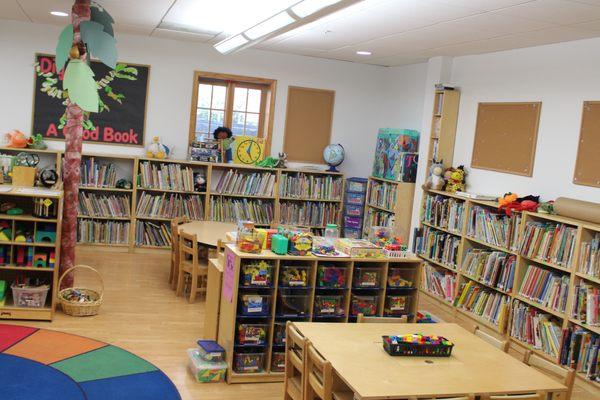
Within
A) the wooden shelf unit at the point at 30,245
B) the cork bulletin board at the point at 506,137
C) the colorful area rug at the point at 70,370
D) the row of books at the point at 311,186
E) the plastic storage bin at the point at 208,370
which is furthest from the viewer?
the row of books at the point at 311,186

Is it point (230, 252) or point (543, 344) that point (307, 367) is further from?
point (543, 344)

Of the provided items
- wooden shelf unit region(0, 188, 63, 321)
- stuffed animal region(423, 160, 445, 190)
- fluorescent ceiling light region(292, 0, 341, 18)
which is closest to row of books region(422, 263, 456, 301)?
stuffed animal region(423, 160, 445, 190)

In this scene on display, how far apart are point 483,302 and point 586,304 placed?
150 centimetres

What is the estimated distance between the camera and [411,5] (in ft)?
17.3

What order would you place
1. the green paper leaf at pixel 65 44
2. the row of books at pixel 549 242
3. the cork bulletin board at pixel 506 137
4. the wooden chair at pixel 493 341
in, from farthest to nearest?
1. the cork bulletin board at pixel 506 137
2. the green paper leaf at pixel 65 44
3. the row of books at pixel 549 242
4. the wooden chair at pixel 493 341

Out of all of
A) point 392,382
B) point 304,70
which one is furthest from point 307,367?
point 304,70

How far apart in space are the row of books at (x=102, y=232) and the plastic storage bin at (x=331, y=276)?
15.1 ft

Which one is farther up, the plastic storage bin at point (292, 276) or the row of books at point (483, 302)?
the plastic storage bin at point (292, 276)

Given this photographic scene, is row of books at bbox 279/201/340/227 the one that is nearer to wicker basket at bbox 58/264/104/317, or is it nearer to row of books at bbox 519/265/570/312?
wicker basket at bbox 58/264/104/317

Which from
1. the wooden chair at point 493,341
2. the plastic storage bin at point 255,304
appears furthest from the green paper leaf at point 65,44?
the wooden chair at point 493,341

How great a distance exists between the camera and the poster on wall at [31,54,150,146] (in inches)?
345

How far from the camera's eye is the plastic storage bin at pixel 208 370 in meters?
5.05

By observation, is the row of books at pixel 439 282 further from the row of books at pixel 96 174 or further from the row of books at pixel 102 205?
the row of books at pixel 96 174

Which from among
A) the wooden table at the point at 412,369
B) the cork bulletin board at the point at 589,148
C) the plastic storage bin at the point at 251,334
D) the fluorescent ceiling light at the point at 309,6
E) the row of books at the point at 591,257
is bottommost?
the plastic storage bin at the point at 251,334
